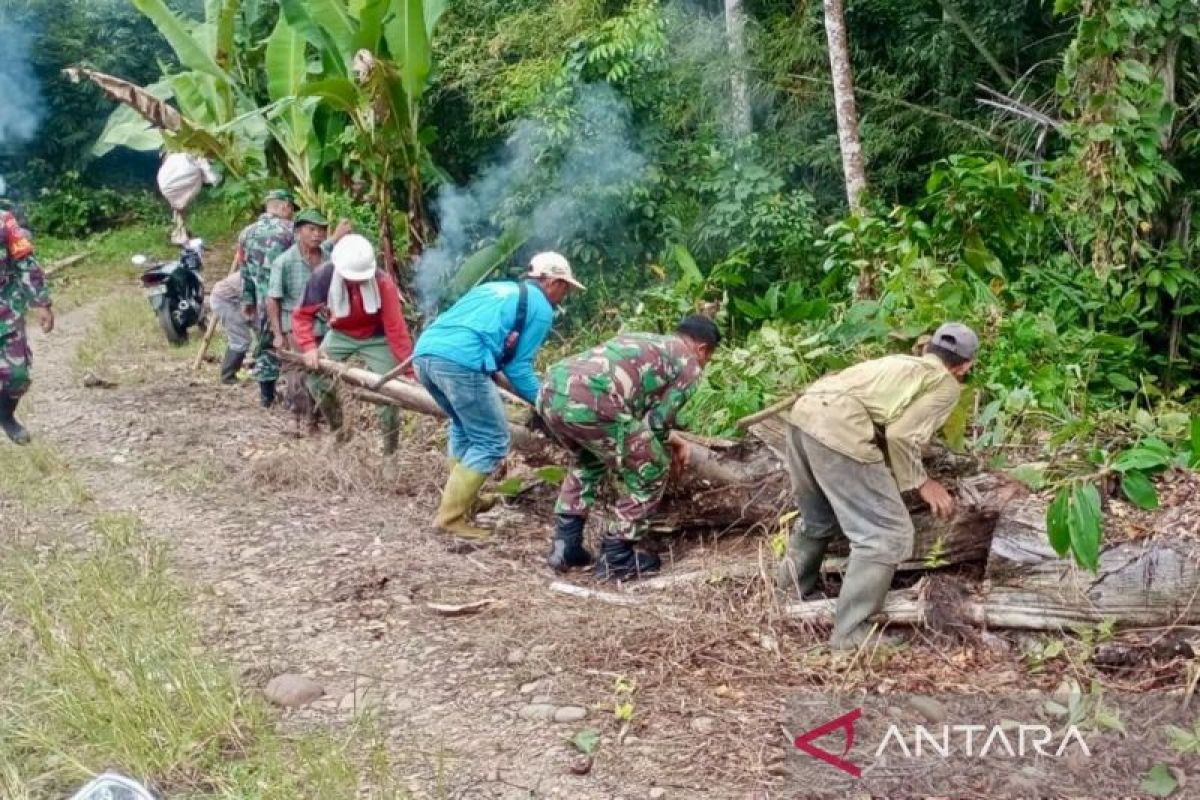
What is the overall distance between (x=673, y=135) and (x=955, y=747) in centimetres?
776

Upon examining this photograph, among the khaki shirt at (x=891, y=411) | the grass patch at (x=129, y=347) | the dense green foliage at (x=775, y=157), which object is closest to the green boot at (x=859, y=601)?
the khaki shirt at (x=891, y=411)

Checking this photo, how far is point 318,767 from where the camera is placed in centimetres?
348

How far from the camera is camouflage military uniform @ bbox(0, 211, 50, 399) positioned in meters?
6.93

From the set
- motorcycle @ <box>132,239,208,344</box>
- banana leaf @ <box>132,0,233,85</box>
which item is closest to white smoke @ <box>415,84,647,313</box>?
banana leaf @ <box>132,0,233,85</box>

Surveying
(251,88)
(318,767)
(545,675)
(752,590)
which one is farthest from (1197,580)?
(251,88)

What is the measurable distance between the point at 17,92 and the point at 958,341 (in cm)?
2018

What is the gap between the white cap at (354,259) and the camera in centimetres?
654

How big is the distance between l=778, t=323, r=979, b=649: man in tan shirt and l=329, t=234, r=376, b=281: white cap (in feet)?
9.95

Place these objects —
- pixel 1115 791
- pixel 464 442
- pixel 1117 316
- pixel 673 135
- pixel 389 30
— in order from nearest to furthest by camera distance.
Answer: pixel 1115 791 < pixel 464 442 < pixel 1117 316 < pixel 389 30 < pixel 673 135

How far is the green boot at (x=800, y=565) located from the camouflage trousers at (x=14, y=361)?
16.1 ft

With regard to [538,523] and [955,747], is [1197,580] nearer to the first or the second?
[955,747]

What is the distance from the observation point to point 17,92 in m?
20.2

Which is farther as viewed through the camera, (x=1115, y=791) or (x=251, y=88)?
(x=251, y=88)

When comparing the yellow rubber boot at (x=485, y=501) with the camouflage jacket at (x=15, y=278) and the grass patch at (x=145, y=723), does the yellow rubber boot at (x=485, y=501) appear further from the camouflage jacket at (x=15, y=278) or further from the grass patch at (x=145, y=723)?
the camouflage jacket at (x=15, y=278)
